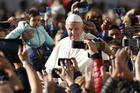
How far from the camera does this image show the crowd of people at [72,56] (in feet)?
23.0

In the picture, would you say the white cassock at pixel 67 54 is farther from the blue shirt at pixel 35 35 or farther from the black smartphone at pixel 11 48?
the black smartphone at pixel 11 48

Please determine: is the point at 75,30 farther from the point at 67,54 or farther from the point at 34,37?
the point at 34,37

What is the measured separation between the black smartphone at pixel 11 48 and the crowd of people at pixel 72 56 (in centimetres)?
1

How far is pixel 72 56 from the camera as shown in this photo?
9.66 metres

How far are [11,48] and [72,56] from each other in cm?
178

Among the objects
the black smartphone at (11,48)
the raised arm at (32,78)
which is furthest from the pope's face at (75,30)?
the raised arm at (32,78)

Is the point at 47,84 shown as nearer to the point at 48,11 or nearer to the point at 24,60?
the point at 24,60

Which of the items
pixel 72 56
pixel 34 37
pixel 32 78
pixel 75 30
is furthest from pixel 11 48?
pixel 34 37

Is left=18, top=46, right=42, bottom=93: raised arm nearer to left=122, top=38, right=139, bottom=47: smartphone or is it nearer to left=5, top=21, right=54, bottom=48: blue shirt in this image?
Answer: left=122, top=38, right=139, bottom=47: smartphone

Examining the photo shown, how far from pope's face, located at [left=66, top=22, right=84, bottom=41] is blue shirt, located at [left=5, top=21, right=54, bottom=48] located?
2.67ft

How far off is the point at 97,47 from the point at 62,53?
1.53 m

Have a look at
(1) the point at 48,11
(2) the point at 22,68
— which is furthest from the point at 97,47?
(1) the point at 48,11

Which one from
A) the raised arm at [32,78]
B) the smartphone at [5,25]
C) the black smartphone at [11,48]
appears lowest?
the raised arm at [32,78]

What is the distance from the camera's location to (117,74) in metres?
6.99
